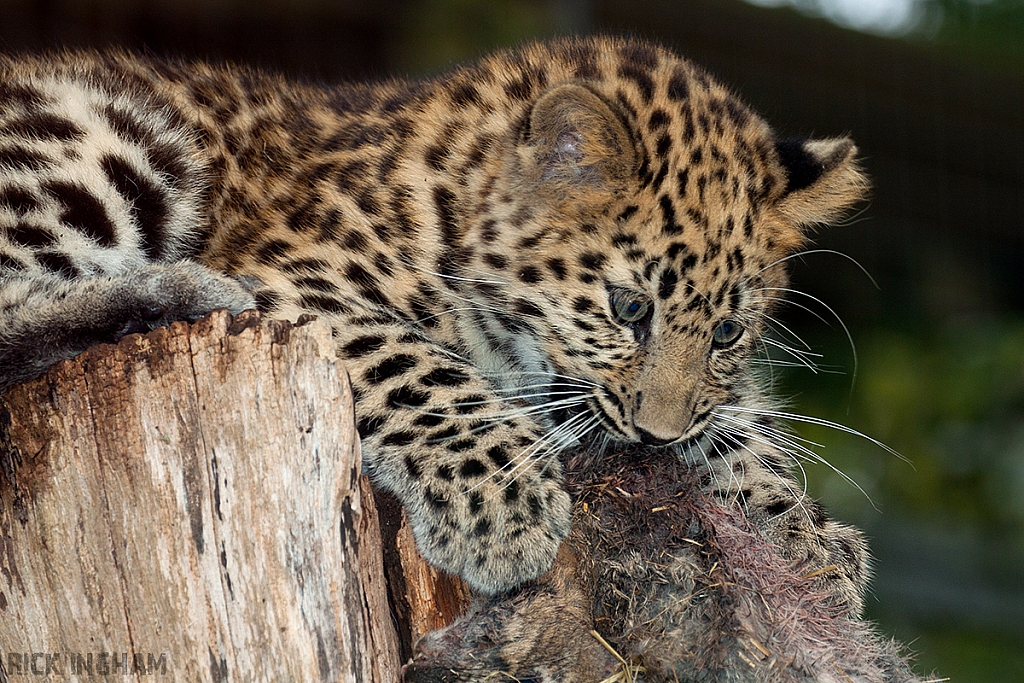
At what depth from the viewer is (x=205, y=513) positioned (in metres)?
2.62

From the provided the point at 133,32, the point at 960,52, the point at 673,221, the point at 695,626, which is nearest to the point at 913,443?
the point at 960,52

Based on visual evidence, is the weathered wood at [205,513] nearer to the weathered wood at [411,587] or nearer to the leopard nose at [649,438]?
the weathered wood at [411,587]

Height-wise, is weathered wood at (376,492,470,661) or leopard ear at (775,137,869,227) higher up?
leopard ear at (775,137,869,227)

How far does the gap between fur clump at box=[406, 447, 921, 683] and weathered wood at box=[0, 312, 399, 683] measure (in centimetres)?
38

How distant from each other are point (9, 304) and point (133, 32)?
4.60 m

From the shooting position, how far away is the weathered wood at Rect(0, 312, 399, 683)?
8.50ft

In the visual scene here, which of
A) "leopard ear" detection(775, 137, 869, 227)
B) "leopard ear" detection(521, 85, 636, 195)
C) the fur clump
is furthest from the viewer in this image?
"leopard ear" detection(775, 137, 869, 227)

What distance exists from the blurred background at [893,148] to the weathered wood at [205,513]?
14.2 ft

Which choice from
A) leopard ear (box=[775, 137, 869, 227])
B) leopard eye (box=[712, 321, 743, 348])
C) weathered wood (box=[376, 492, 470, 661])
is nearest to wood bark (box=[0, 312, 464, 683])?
weathered wood (box=[376, 492, 470, 661])

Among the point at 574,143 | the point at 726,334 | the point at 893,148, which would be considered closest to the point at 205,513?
the point at 574,143

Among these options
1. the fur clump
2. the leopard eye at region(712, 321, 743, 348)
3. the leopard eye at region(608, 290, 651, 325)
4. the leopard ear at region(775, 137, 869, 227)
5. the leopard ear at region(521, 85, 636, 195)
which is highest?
the leopard ear at region(521, 85, 636, 195)

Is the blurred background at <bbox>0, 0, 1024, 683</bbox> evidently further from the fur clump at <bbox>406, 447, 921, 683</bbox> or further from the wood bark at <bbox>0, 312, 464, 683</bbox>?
the wood bark at <bbox>0, 312, 464, 683</bbox>

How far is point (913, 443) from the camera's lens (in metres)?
7.98

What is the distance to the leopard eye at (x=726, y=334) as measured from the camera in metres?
3.78
